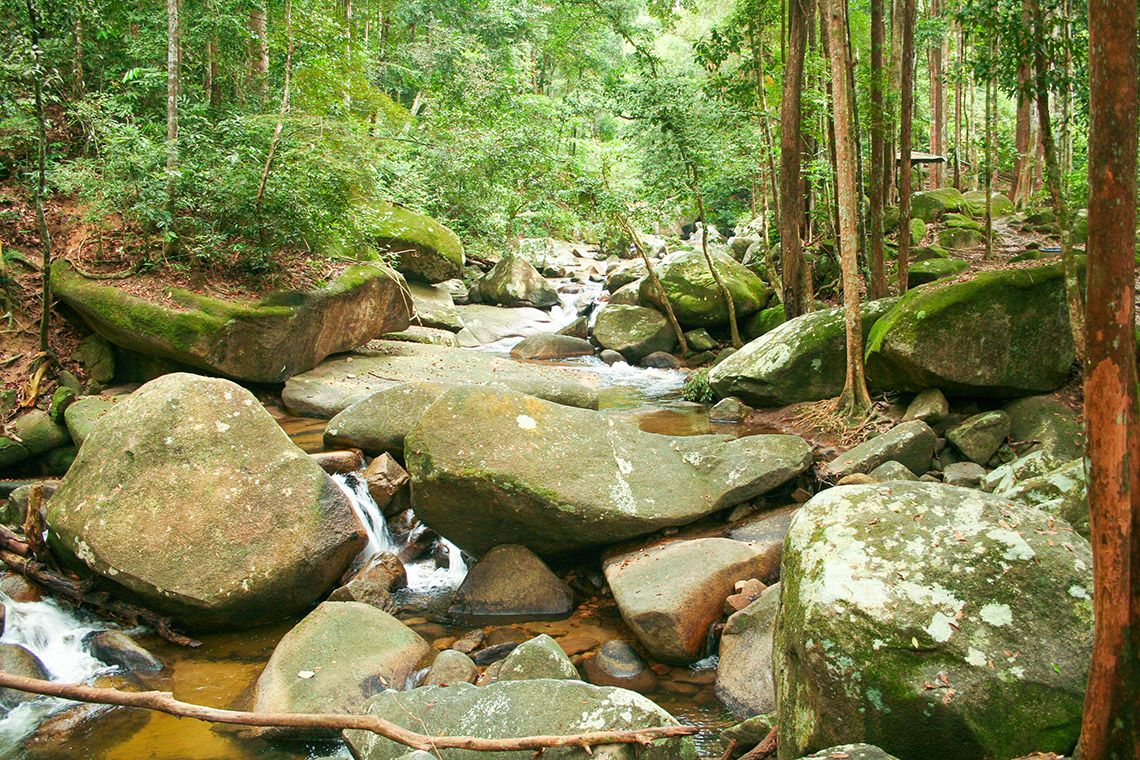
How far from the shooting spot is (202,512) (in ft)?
17.4

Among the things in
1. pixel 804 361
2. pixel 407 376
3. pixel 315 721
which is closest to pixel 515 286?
pixel 407 376

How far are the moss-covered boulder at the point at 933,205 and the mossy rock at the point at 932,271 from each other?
596 centimetres

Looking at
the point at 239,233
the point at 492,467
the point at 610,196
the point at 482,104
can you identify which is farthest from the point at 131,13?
the point at 492,467

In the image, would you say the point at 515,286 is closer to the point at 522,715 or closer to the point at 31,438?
the point at 31,438

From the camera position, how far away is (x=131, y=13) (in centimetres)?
1171

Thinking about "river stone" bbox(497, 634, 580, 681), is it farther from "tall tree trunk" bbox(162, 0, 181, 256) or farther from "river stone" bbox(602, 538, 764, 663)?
"tall tree trunk" bbox(162, 0, 181, 256)

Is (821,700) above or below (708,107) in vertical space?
below

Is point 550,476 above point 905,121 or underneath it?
underneath

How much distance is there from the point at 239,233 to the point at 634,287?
918cm

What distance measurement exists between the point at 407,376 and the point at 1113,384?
32.3 feet

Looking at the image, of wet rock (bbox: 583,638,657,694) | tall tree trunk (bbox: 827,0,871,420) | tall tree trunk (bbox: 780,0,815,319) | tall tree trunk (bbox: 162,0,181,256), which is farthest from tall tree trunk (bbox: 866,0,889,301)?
tall tree trunk (bbox: 162,0,181,256)

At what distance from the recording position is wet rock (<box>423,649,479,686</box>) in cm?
453

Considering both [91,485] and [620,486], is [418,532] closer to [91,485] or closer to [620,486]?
[620,486]

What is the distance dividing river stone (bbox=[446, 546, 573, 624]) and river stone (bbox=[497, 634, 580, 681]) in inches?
49.8
